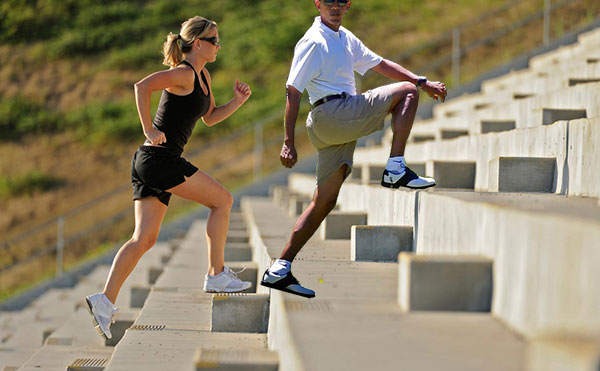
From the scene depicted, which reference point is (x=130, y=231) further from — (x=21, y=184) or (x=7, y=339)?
(x=7, y=339)

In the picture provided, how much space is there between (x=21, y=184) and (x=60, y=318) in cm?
1473

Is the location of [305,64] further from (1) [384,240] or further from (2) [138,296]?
(2) [138,296]

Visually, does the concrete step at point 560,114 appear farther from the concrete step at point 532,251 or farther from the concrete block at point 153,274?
the concrete block at point 153,274

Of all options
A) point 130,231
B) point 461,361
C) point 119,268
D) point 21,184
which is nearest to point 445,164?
point 119,268

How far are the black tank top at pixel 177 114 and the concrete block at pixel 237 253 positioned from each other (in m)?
2.35

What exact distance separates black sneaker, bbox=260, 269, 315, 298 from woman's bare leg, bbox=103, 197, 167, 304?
0.88 metres

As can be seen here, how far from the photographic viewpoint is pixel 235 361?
3.11m

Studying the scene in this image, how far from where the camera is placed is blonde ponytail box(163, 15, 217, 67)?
15.9 feet

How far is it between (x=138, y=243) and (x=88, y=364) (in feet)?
2.18

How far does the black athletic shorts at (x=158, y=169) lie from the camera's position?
4699 mm

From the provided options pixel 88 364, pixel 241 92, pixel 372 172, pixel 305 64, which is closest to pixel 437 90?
pixel 305 64

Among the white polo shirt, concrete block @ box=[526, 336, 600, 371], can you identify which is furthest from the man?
concrete block @ box=[526, 336, 600, 371]

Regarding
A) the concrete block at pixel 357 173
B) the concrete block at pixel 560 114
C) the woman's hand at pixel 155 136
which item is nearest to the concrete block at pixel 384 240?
the woman's hand at pixel 155 136

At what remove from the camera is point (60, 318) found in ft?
29.5
